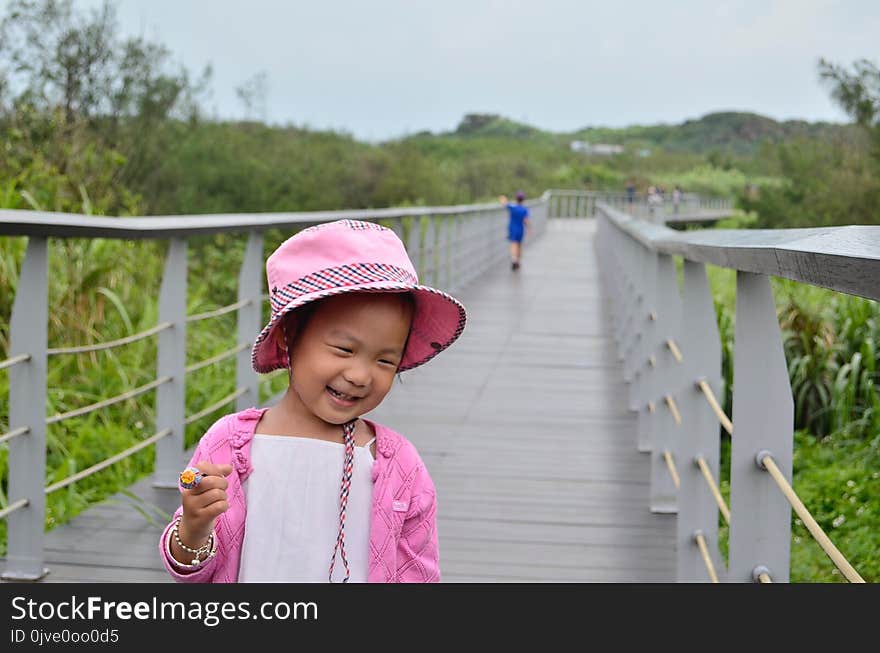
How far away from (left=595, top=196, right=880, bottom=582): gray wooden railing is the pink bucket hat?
55cm

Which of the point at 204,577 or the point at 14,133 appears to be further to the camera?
the point at 14,133

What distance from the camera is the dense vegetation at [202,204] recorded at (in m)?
6.18

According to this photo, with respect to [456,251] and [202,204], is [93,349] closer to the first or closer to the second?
[456,251]

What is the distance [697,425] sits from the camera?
11.8 feet

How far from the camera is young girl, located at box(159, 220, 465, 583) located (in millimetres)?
2088

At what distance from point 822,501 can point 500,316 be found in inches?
240

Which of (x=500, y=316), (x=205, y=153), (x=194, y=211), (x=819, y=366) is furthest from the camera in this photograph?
(x=205, y=153)

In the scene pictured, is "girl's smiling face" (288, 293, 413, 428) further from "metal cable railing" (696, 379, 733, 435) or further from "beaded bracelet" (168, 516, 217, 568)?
"metal cable railing" (696, 379, 733, 435)

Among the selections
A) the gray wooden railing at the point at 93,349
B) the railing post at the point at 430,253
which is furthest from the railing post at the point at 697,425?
the railing post at the point at 430,253

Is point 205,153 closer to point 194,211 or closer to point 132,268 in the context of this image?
point 194,211

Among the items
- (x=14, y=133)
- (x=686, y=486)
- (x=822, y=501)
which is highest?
(x=14, y=133)

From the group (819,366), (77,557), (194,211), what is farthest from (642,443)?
(194,211)
